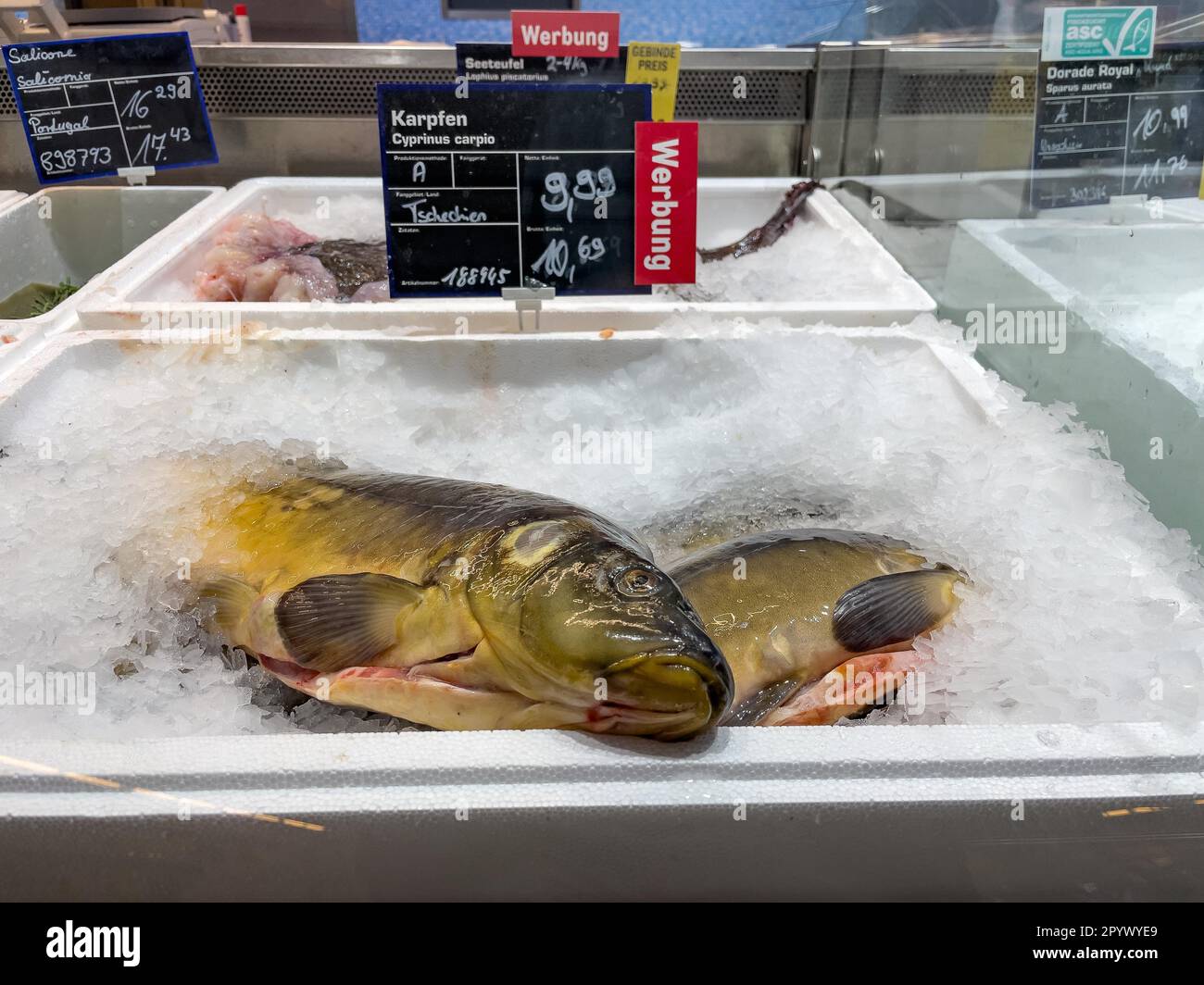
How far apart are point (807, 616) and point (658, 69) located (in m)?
2.35

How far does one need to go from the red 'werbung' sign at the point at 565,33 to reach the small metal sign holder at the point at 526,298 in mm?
1209

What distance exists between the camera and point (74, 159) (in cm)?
255

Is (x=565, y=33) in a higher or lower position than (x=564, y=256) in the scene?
higher

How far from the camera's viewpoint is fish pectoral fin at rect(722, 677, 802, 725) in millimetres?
1168

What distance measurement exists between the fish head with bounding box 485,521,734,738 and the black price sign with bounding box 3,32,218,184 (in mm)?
2321

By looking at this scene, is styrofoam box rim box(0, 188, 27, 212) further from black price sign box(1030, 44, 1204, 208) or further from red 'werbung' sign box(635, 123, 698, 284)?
black price sign box(1030, 44, 1204, 208)

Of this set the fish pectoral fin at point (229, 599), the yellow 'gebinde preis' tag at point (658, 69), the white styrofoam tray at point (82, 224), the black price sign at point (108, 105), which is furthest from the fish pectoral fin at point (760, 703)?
the white styrofoam tray at point (82, 224)

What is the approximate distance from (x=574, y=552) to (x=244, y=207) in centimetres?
265

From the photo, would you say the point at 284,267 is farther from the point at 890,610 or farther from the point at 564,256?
the point at 890,610

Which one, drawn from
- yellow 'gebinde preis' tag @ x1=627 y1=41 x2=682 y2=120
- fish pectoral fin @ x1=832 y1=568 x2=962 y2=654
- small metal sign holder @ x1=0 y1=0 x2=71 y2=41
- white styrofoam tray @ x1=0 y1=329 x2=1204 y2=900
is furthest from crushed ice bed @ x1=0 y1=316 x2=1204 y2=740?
small metal sign holder @ x1=0 y1=0 x2=71 y2=41

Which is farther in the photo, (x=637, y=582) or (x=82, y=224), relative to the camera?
(x=82, y=224)

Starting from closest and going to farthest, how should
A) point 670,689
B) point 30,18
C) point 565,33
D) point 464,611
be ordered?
point 670,689
point 464,611
point 565,33
point 30,18

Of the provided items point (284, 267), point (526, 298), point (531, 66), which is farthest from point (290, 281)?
point (531, 66)

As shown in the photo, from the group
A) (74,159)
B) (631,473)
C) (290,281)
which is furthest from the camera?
(290,281)
